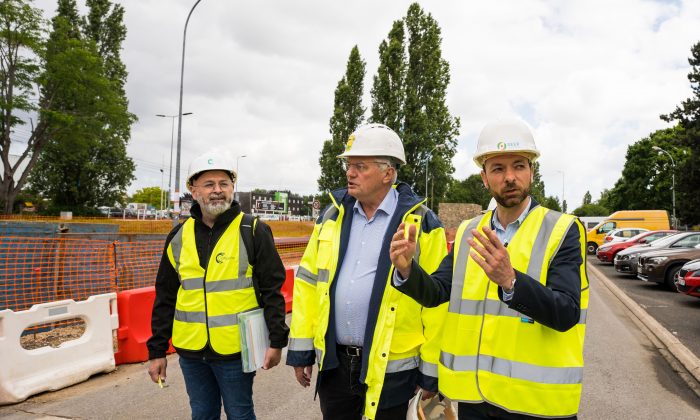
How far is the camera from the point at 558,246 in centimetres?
185

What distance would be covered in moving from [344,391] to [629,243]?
21758mm

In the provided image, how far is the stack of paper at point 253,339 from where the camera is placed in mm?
2736

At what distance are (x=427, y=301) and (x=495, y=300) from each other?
321mm

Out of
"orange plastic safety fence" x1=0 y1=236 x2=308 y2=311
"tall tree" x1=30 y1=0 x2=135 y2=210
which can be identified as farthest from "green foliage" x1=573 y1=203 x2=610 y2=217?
"orange plastic safety fence" x1=0 y1=236 x2=308 y2=311

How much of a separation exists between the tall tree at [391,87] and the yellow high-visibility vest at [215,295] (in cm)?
3446

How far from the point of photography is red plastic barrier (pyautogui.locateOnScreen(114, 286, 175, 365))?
5684mm

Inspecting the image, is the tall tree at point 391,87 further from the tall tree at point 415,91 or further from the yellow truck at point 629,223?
the yellow truck at point 629,223

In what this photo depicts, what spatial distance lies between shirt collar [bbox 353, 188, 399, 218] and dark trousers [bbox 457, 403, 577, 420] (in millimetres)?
1038

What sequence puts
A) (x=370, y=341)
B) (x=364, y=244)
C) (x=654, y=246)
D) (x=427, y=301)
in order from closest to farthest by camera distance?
(x=427, y=301) < (x=370, y=341) < (x=364, y=244) < (x=654, y=246)

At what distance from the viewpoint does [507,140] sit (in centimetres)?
203

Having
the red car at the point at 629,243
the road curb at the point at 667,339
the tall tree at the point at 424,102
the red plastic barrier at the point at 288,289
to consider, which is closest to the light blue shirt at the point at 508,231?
the road curb at the point at 667,339

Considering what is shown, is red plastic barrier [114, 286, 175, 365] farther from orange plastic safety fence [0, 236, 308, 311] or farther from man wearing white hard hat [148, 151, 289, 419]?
man wearing white hard hat [148, 151, 289, 419]

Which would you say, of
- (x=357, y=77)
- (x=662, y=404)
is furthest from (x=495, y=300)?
(x=357, y=77)

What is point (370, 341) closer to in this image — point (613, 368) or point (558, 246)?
point (558, 246)
